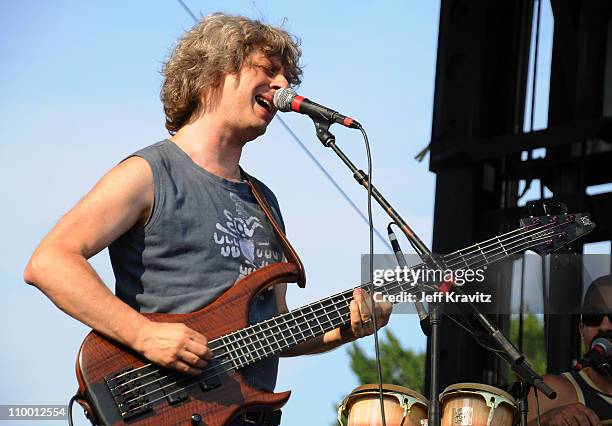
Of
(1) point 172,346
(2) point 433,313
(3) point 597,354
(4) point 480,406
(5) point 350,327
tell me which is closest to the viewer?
(1) point 172,346

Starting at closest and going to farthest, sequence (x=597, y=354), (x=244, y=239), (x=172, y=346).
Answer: (x=172, y=346)
(x=244, y=239)
(x=597, y=354)

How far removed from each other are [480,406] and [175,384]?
4.79 ft

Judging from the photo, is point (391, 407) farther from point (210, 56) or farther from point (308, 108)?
point (210, 56)

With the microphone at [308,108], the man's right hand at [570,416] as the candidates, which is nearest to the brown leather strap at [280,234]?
the microphone at [308,108]

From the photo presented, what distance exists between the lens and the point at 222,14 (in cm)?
346

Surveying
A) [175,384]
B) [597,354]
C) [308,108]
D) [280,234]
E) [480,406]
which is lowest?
[175,384]

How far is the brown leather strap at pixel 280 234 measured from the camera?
3135 millimetres

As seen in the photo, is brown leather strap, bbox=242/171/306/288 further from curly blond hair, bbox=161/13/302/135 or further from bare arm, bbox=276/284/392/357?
curly blond hair, bbox=161/13/302/135

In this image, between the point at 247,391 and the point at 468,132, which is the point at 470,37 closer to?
the point at 468,132

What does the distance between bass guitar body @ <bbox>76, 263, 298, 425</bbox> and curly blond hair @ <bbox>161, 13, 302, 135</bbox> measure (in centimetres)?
70

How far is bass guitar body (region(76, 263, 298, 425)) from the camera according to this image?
276cm

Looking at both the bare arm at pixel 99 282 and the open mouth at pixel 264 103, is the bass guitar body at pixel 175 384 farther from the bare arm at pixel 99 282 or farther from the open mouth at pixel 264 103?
the open mouth at pixel 264 103

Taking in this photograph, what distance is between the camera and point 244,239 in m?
3.08

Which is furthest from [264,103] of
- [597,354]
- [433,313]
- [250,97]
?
[597,354]
